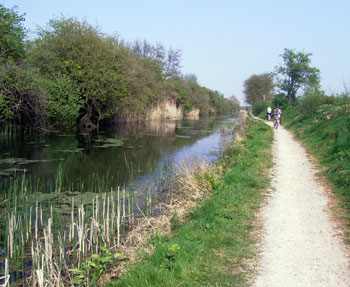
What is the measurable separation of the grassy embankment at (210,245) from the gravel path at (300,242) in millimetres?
303

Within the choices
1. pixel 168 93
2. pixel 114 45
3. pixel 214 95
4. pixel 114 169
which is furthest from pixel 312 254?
pixel 214 95

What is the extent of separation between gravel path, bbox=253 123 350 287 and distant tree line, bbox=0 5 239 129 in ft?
58.4

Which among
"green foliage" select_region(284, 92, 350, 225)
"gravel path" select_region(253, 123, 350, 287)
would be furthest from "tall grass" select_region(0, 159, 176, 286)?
"green foliage" select_region(284, 92, 350, 225)

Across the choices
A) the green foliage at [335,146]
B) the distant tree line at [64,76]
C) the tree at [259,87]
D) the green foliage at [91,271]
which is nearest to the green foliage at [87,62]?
the distant tree line at [64,76]

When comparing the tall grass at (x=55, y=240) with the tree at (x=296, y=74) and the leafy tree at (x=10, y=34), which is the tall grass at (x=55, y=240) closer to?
the leafy tree at (x=10, y=34)

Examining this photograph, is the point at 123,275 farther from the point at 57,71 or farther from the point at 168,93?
the point at 168,93

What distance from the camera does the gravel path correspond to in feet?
14.3

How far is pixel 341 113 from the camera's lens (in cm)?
1889

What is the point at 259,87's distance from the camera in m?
80.9

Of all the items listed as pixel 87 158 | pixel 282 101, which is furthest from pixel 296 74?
pixel 87 158

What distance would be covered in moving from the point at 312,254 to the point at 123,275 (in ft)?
9.32

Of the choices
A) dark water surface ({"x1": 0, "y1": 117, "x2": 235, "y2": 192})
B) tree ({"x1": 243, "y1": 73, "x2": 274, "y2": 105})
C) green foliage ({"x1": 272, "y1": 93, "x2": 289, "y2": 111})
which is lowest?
dark water surface ({"x1": 0, "y1": 117, "x2": 235, "y2": 192})

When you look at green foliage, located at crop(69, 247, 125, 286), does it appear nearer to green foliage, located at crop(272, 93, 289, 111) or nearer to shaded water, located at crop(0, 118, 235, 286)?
shaded water, located at crop(0, 118, 235, 286)

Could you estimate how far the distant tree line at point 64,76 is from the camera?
20.9m
